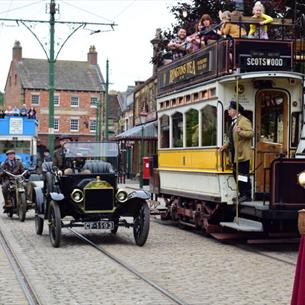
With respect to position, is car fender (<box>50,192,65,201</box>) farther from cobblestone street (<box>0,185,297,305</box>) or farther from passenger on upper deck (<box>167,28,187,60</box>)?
passenger on upper deck (<box>167,28,187,60</box>)

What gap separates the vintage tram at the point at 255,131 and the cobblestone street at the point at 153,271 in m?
0.59

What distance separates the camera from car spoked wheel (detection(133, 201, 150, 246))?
1167cm

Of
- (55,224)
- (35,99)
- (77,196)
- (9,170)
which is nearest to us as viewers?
(55,224)

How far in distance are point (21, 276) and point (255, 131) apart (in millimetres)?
5238

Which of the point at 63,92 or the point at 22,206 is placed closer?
the point at 22,206

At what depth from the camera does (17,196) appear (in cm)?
1659

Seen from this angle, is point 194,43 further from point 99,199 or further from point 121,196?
point 99,199

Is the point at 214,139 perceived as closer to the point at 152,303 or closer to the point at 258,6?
the point at 258,6

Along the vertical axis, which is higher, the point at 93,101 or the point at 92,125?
the point at 93,101

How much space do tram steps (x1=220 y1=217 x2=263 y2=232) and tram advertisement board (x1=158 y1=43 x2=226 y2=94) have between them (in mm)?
2548

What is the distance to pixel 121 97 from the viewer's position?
85625 millimetres

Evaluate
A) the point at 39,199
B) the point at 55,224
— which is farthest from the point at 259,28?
the point at 39,199

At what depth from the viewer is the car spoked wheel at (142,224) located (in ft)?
38.3

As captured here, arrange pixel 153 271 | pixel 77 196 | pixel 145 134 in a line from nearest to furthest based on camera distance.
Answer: pixel 153 271
pixel 77 196
pixel 145 134
